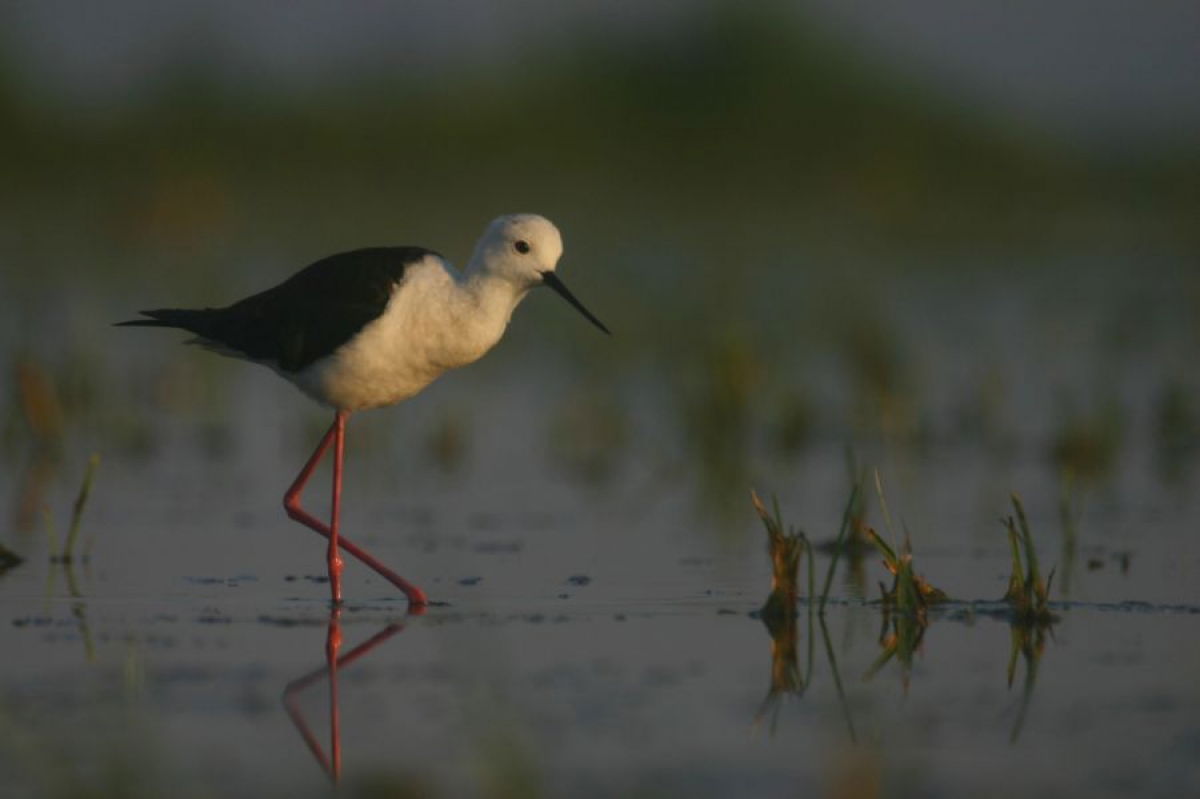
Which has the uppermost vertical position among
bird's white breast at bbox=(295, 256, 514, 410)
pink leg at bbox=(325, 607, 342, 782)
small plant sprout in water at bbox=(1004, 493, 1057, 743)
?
bird's white breast at bbox=(295, 256, 514, 410)

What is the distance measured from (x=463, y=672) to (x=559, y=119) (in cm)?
2026

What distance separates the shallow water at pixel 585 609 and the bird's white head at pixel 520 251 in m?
0.83

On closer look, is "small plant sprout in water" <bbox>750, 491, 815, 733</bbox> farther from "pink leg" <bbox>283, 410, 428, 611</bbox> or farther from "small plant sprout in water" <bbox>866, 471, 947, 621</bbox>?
"pink leg" <bbox>283, 410, 428, 611</bbox>

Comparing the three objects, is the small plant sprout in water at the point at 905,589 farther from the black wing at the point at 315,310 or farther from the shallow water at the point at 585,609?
the black wing at the point at 315,310

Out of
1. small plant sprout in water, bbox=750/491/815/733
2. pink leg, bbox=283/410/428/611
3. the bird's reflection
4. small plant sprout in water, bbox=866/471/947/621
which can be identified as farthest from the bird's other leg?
small plant sprout in water, bbox=866/471/947/621

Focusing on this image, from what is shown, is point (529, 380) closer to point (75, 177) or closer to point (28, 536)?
point (28, 536)

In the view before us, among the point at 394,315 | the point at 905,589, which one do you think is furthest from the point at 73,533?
the point at 905,589

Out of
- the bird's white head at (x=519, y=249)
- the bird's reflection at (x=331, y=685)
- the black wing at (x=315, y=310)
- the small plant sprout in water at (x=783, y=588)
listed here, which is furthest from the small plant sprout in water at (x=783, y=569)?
the black wing at (x=315, y=310)

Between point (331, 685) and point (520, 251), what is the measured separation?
1.89m

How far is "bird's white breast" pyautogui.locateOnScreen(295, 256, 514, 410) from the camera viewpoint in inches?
260

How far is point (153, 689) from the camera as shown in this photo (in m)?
4.93

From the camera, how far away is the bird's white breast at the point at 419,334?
6605mm

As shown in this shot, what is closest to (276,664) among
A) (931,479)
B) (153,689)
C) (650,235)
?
(153,689)

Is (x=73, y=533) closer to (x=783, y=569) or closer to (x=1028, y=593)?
(x=783, y=569)
